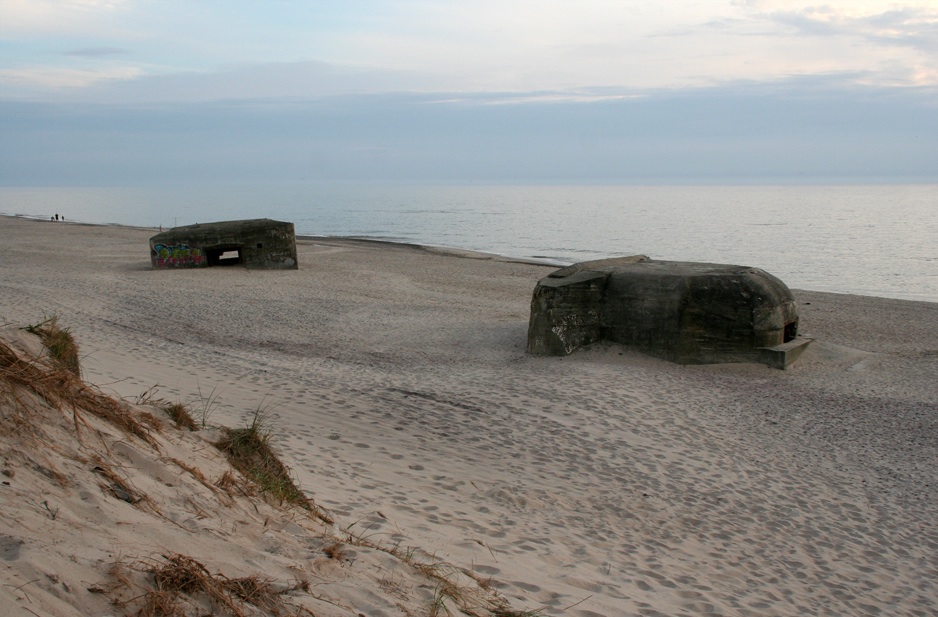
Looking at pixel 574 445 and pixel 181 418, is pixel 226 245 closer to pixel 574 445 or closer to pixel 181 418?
pixel 574 445

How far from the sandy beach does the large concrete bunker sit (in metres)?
0.30

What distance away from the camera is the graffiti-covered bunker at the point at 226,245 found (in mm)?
20422

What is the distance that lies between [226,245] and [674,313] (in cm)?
1359

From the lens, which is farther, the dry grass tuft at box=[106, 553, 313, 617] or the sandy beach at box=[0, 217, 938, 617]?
the sandy beach at box=[0, 217, 938, 617]

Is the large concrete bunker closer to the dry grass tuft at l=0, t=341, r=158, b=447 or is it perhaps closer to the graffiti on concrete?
the dry grass tuft at l=0, t=341, r=158, b=447

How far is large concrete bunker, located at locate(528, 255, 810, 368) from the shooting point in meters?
11.1

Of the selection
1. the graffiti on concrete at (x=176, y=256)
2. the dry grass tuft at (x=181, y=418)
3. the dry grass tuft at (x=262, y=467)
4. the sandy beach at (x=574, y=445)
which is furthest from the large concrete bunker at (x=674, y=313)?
the graffiti on concrete at (x=176, y=256)

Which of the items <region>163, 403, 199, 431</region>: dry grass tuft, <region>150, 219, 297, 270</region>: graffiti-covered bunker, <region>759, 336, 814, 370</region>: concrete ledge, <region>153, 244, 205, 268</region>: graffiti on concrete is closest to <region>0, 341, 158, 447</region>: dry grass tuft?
<region>163, 403, 199, 431</region>: dry grass tuft

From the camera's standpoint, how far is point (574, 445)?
7.76m

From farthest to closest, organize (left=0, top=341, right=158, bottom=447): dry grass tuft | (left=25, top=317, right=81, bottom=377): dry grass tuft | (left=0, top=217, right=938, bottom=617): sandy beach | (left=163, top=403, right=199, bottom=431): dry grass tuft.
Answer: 1. (left=25, top=317, right=81, bottom=377): dry grass tuft
2. (left=163, top=403, right=199, bottom=431): dry grass tuft
3. (left=0, top=217, right=938, bottom=617): sandy beach
4. (left=0, top=341, right=158, bottom=447): dry grass tuft

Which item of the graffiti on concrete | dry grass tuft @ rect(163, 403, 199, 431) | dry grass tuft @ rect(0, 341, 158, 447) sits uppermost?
the graffiti on concrete

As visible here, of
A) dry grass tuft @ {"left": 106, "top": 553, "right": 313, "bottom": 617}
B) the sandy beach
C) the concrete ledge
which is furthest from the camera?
the concrete ledge

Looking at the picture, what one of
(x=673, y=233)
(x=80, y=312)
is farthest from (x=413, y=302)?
(x=673, y=233)

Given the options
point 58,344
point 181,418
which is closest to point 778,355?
point 181,418
